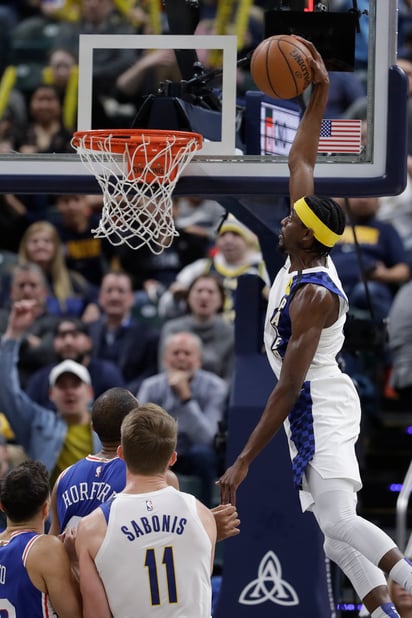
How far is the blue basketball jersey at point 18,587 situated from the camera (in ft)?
17.0

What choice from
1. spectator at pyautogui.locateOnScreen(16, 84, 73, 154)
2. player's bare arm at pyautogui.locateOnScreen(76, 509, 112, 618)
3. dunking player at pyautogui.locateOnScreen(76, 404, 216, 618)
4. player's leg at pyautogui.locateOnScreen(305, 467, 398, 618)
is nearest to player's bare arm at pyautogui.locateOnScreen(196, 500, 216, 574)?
dunking player at pyautogui.locateOnScreen(76, 404, 216, 618)

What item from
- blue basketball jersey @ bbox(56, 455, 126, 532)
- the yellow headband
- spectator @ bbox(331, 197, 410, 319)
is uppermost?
spectator @ bbox(331, 197, 410, 319)

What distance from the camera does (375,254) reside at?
1077 cm

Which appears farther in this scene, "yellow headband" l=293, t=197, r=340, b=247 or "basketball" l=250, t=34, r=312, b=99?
"basketball" l=250, t=34, r=312, b=99

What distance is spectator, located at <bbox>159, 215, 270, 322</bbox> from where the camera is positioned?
10930 millimetres

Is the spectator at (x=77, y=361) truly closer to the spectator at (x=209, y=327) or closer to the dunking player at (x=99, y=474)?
the spectator at (x=209, y=327)

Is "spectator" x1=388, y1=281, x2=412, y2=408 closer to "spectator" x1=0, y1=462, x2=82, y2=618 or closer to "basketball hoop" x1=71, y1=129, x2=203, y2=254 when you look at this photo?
"basketball hoop" x1=71, y1=129, x2=203, y2=254

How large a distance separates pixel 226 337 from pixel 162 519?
18.3 feet

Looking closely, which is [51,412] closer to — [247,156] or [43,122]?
[247,156]

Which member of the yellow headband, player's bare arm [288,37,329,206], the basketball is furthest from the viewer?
player's bare arm [288,37,329,206]

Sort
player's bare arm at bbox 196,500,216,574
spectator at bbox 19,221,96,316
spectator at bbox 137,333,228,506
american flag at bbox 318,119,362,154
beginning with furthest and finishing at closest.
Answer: spectator at bbox 19,221,96,316 < spectator at bbox 137,333,228,506 < american flag at bbox 318,119,362,154 < player's bare arm at bbox 196,500,216,574

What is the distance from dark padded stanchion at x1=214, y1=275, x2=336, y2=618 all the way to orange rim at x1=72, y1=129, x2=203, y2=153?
1.64 m

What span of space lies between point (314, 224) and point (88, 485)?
1576 mm

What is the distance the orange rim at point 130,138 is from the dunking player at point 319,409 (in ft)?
2.68
